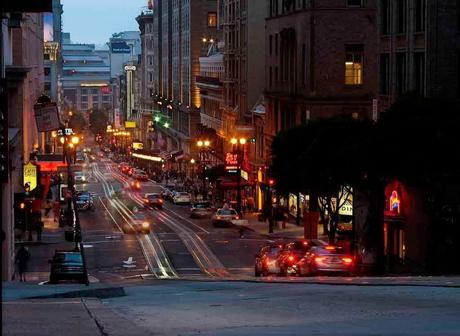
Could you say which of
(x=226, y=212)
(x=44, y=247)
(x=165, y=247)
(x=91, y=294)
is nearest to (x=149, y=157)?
(x=226, y=212)

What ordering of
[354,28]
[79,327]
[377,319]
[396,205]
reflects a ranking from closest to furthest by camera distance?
[79,327] → [377,319] → [396,205] → [354,28]

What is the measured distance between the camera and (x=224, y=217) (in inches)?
2800

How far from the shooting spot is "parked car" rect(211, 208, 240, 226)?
71.1 m

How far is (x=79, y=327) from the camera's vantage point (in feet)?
53.9

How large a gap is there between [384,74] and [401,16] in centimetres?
340

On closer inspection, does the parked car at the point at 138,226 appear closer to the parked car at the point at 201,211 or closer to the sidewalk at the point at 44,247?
the sidewalk at the point at 44,247

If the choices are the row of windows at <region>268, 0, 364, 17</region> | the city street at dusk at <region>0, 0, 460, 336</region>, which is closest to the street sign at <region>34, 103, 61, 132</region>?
the city street at dusk at <region>0, 0, 460, 336</region>

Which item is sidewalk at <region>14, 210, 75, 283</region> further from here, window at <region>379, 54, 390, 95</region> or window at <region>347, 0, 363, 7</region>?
window at <region>347, 0, 363, 7</region>

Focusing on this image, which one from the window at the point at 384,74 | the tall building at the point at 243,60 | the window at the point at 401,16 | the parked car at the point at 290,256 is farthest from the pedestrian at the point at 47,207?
the parked car at the point at 290,256

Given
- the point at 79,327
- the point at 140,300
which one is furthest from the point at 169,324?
the point at 140,300

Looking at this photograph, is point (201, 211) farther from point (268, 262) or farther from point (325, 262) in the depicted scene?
point (325, 262)

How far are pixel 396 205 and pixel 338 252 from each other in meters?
A: 13.5

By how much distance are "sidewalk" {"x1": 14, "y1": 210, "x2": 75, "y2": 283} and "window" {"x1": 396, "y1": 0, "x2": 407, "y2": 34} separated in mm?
19169

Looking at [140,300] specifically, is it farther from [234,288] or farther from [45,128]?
[45,128]
